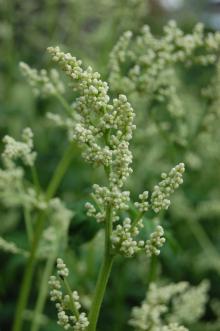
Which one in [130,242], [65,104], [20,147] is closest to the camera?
[130,242]

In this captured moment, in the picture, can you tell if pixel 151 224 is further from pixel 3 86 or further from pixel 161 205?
pixel 3 86

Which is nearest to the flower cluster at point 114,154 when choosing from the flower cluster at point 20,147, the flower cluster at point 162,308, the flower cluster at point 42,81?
the flower cluster at point 162,308

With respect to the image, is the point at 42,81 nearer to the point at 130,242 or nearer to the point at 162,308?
the point at 162,308

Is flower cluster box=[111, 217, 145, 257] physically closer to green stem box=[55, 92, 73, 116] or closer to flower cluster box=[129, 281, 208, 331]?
flower cluster box=[129, 281, 208, 331]

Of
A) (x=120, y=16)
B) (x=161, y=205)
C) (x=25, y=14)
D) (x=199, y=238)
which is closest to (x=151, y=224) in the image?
(x=161, y=205)

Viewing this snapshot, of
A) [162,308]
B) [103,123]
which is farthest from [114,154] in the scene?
[162,308]

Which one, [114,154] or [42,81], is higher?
[42,81]

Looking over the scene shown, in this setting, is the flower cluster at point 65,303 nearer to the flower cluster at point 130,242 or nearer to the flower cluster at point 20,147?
the flower cluster at point 130,242

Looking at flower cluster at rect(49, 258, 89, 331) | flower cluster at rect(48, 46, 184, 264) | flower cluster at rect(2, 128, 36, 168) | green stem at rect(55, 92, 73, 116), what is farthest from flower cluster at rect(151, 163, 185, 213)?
green stem at rect(55, 92, 73, 116)
